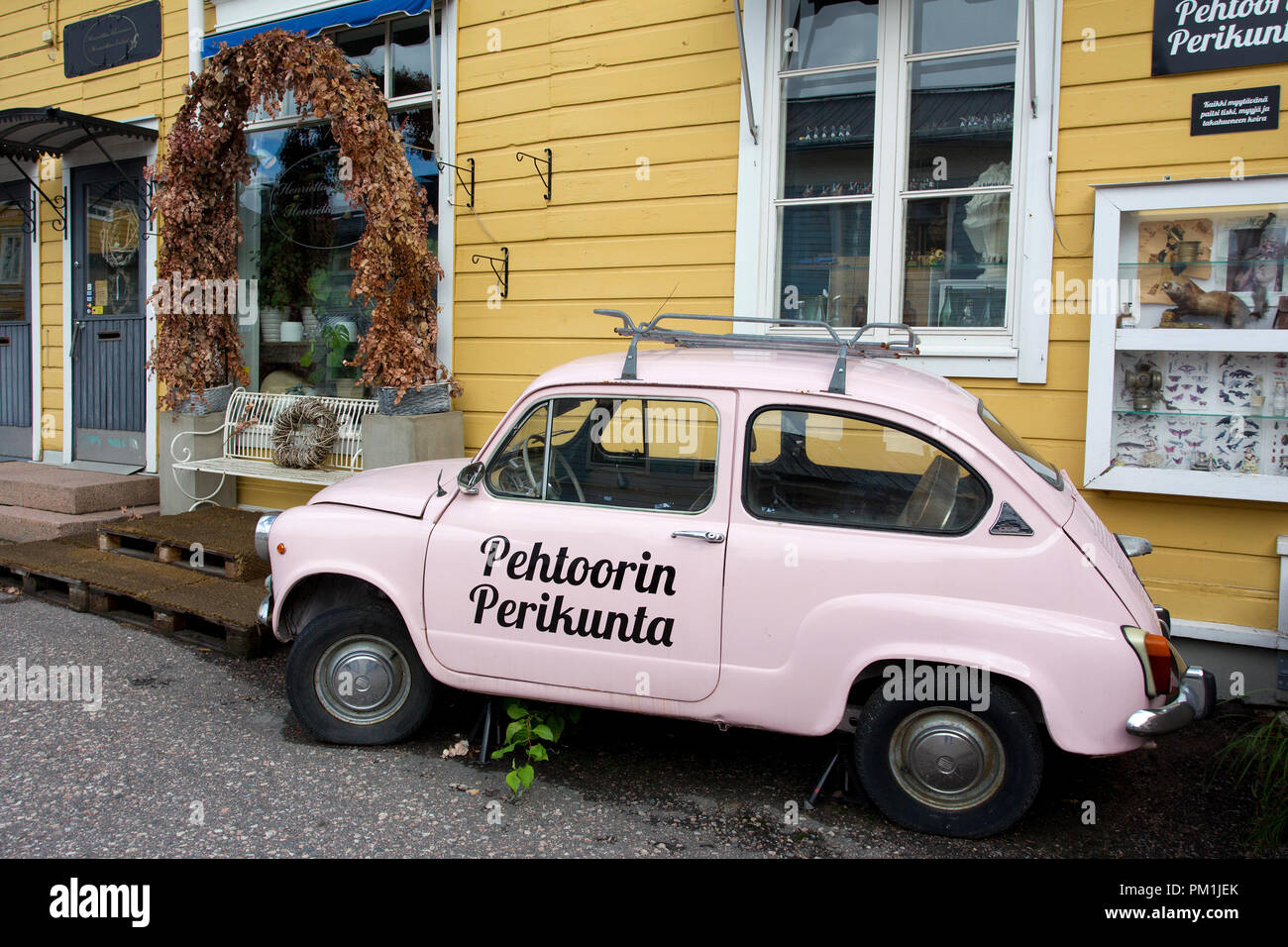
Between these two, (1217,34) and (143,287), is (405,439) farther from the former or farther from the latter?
(1217,34)

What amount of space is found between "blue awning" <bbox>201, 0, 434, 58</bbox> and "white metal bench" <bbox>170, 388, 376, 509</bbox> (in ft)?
8.99

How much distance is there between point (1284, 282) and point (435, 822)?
187 inches

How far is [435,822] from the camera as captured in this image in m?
3.68

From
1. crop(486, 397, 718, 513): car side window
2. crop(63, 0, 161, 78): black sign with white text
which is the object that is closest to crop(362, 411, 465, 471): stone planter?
crop(486, 397, 718, 513): car side window

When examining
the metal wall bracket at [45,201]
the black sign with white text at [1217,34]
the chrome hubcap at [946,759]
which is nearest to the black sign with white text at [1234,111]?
the black sign with white text at [1217,34]

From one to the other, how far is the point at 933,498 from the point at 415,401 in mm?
4217

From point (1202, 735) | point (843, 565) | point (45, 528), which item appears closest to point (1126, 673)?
point (843, 565)

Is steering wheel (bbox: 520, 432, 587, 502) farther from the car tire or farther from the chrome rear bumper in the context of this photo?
the chrome rear bumper

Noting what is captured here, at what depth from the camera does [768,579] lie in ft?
11.8

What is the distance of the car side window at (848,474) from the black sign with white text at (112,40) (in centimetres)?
794

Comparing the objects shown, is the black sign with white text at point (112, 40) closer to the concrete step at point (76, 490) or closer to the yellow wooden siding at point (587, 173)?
the yellow wooden siding at point (587, 173)

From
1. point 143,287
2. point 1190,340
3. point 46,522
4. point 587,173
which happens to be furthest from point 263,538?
point 143,287

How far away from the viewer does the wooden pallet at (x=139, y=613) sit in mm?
5469
